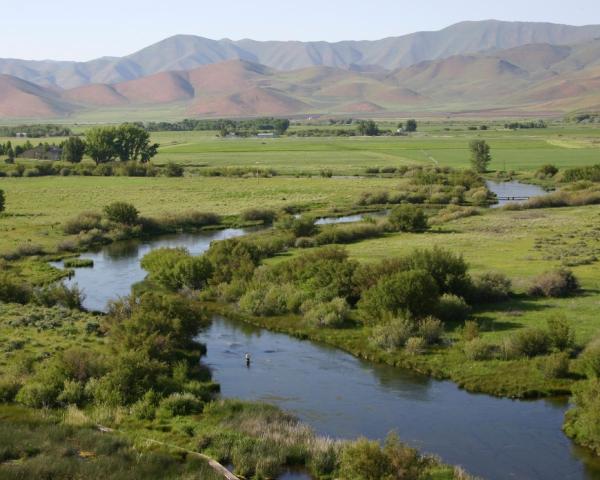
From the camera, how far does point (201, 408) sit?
25031 mm

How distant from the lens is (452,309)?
112 feet

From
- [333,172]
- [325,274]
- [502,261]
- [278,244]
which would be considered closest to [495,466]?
[325,274]

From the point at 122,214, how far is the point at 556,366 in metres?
41.7

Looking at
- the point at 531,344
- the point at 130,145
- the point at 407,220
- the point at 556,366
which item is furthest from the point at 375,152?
the point at 556,366

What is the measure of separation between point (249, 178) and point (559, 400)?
259 ft

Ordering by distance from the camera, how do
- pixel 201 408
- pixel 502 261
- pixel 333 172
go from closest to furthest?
pixel 201 408 < pixel 502 261 < pixel 333 172

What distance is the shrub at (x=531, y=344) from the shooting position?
Result: 29.2 meters

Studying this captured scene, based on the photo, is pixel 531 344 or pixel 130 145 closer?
pixel 531 344

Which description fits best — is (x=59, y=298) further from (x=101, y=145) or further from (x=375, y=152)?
(x=375, y=152)

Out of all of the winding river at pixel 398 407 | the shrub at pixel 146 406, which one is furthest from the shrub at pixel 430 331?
the shrub at pixel 146 406

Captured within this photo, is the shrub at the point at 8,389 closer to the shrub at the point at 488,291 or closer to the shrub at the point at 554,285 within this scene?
the shrub at the point at 488,291

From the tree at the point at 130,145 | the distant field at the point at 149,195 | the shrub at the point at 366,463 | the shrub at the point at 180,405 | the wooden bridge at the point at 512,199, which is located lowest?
the distant field at the point at 149,195

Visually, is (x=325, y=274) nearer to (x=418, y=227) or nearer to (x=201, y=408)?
(x=201, y=408)

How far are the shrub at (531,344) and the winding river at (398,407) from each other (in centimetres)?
311
